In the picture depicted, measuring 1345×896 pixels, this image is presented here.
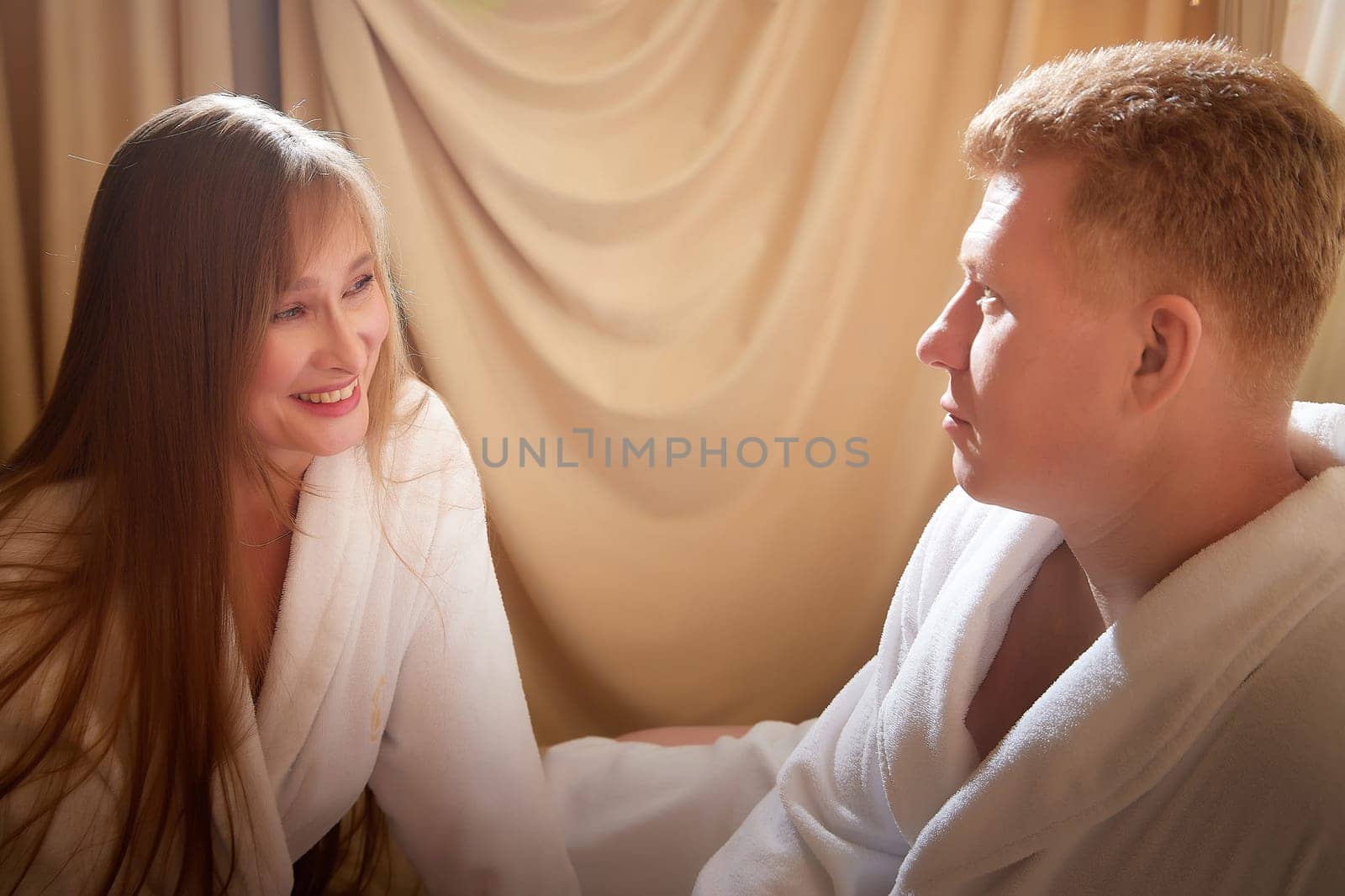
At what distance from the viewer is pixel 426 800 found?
109 centimetres

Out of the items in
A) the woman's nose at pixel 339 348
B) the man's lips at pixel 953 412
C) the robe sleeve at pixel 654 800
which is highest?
the woman's nose at pixel 339 348

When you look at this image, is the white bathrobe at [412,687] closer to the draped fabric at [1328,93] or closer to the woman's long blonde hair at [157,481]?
the woman's long blonde hair at [157,481]

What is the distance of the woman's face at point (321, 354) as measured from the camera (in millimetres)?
855

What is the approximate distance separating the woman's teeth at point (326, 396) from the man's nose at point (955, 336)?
21.2 inches

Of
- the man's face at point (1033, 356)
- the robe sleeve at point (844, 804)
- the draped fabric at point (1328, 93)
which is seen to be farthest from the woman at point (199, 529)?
the draped fabric at point (1328, 93)

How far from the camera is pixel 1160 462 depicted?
0.74 metres

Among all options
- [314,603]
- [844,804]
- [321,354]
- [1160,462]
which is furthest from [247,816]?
[1160,462]

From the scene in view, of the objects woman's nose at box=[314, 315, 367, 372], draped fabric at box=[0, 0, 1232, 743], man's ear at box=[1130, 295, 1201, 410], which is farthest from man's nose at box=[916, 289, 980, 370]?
draped fabric at box=[0, 0, 1232, 743]

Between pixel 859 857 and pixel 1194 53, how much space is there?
0.77 meters

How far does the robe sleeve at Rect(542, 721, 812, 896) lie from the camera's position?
3.61 feet

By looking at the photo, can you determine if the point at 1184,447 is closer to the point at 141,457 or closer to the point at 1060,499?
the point at 1060,499

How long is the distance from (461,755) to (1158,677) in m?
0.73

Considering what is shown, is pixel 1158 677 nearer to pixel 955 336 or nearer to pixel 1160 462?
pixel 1160 462

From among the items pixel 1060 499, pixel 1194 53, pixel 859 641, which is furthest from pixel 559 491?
pixel 1194 53
